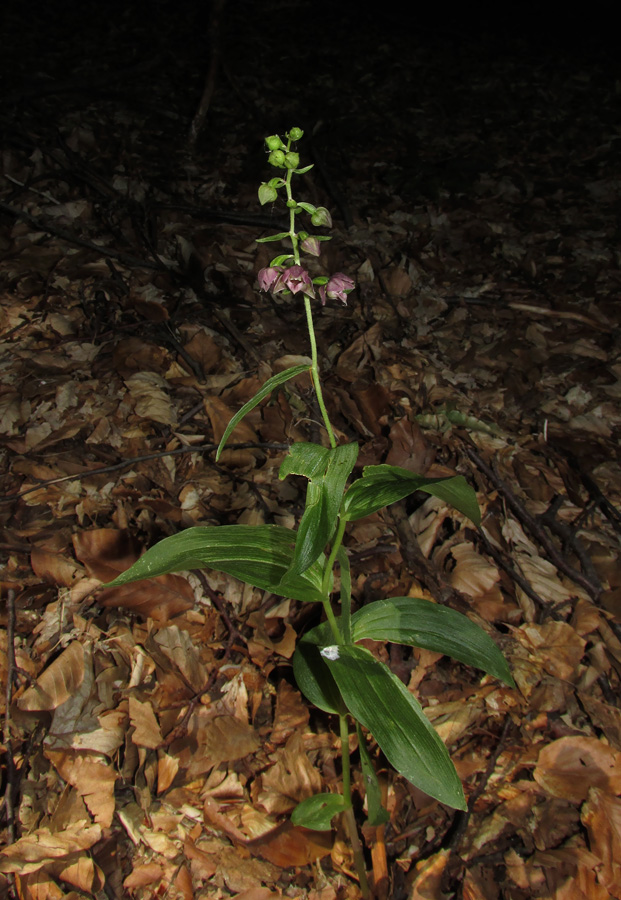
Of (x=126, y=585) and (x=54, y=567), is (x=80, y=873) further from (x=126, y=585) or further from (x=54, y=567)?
(x=54, y=567)

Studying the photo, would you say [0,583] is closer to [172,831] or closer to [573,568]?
[172,831]

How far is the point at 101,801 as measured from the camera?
1729 millimetres

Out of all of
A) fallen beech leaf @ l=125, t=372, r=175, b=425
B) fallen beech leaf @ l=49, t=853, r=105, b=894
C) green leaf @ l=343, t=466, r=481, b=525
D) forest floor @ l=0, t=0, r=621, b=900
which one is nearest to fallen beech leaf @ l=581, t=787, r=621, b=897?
forest floor @ l=0, t=0, r=621, b=900

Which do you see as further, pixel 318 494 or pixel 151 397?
pixel 151 397

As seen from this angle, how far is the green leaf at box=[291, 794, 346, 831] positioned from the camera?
1.68 m

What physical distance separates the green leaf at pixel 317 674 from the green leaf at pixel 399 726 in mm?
272

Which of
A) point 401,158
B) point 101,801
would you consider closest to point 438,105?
point 401,158

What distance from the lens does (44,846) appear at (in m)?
1.62

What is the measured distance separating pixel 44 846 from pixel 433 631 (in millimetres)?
1257

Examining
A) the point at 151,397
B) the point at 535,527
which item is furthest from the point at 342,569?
the point at 151,397

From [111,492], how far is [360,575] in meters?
1.14

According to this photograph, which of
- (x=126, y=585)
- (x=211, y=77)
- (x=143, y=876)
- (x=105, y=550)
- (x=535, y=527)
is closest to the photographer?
(x=143, y=876)

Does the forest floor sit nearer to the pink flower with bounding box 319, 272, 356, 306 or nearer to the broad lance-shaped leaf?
the broad lance-shaped leaf

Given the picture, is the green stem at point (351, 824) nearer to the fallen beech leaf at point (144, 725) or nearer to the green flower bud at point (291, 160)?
the fallen beech leaf at point (144, 725)
